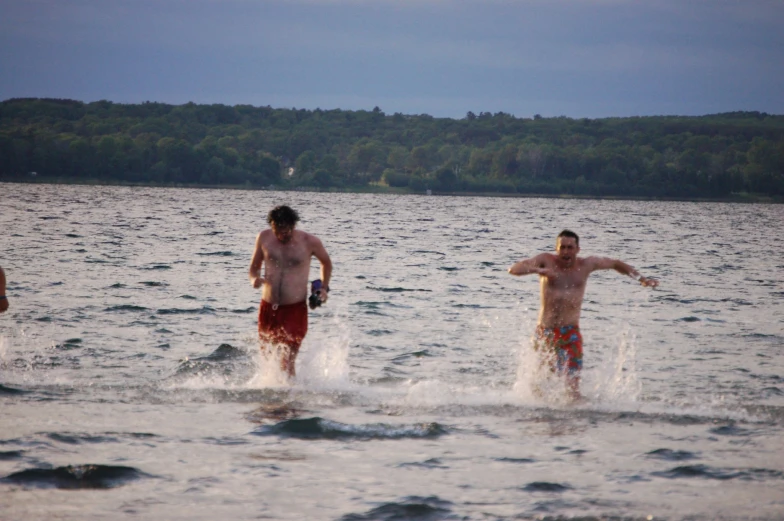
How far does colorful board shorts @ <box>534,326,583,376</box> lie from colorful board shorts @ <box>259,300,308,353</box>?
2567 millimetres

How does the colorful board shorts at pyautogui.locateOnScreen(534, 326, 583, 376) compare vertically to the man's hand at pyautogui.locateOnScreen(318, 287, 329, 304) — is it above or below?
below

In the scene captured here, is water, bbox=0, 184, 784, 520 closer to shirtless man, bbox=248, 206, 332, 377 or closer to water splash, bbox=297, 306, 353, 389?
water splash, bbox=297, 306, 353, 389

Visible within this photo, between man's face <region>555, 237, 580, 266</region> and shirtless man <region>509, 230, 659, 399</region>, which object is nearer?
man's face <region>555, 237, 580, 266</region>

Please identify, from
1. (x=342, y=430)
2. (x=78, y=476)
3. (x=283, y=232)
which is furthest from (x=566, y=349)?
(x=78, y=476)

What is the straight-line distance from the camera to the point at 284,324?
10.7 metres

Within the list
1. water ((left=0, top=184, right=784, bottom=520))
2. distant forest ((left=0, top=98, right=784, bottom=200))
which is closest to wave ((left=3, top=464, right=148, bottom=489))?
water ((left=0, top=184, right=784, bottom=520))

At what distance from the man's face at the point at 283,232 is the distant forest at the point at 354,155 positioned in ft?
460

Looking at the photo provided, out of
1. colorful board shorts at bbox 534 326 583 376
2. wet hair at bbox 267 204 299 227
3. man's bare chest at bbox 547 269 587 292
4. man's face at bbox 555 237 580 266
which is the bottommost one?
colorful board shorts at bbox 534 326 583 376

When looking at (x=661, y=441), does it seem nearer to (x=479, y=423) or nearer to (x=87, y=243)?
(x=479, y=423)

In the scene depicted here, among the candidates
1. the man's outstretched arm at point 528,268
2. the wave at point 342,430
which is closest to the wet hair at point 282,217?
the wave at point 342,430

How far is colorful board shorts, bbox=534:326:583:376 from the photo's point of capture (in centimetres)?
1062

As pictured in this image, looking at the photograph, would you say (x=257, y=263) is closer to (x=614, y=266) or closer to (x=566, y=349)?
(x=566, y=349)

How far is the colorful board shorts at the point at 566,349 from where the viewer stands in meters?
10.6

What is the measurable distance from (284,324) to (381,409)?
1391mm
